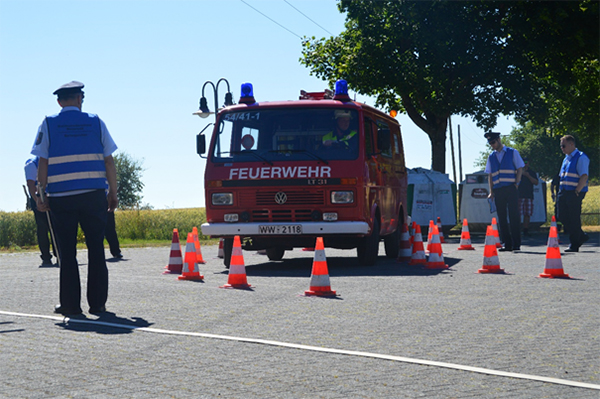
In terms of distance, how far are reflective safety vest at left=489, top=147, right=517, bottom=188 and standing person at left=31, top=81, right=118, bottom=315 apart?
9401 millimetres

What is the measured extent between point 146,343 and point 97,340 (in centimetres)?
42

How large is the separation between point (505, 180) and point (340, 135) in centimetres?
442

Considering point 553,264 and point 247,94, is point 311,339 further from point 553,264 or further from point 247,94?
point 247,94

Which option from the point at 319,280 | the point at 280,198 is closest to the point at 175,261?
the point at 280,198

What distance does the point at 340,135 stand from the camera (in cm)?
1258

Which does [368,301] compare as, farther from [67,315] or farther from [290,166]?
[290,166]

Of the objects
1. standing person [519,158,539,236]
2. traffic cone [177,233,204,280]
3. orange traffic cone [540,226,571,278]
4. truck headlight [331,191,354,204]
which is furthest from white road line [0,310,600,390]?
standing person [519,158,539,236]

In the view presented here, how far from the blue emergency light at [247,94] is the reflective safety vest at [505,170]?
4889mm

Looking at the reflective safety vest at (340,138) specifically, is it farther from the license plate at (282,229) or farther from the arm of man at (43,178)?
the arm of man at (43,178)

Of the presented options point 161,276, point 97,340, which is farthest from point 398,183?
point 97,340

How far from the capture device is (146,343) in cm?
618

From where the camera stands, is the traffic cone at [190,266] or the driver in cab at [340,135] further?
the driver in cab at [340,135]

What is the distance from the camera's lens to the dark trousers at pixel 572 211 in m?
15.1

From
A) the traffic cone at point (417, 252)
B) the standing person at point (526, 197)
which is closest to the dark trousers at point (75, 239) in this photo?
the traffic cone at point (417, 252)
